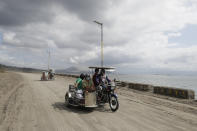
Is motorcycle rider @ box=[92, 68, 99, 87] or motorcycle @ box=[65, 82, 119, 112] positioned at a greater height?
motorcycle rider @ box=[92, 68, 99, 87]

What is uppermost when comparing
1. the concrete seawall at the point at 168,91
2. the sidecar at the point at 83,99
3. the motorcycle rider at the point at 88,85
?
the motorcycle rider at the point at 88,85

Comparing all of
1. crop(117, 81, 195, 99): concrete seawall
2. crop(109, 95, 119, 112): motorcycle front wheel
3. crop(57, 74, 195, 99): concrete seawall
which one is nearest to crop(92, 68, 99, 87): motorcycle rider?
crop(109, 95, 119, 112): motorcycle front wheel

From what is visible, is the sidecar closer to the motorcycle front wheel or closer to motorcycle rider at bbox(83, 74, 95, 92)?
motorcycle rider at bbox(83, 74, 95, 92)

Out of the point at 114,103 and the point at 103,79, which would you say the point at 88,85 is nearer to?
the point at 103,79

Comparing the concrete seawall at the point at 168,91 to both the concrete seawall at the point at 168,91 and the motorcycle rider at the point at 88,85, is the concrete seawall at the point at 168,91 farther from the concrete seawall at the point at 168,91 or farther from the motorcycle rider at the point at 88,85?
the motorcycle rider at the point at 88,85

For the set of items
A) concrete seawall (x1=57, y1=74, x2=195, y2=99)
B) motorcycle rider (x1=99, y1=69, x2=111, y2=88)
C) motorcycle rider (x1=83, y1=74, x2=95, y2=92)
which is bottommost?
concrete seawall (x1=57, y1=74, x2=195, y2=99)

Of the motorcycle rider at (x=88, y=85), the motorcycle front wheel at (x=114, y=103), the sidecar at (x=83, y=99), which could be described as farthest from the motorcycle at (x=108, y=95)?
the sidecar at (x=83, y=99)

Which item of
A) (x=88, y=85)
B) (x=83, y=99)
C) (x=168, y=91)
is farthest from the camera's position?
(x=168, y=91)

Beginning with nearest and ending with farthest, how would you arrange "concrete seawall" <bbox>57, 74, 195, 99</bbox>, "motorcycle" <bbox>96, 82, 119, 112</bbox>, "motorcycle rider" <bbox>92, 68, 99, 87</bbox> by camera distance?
1. "motorcycle" <bbox>96, 82, 119, 112</bbox>
2. "motorcycle rider" <bbox>92, 68, 99, 87</bbox>
3. "concrete seawall" <bbox>57, 74, 195, 99</bbox>

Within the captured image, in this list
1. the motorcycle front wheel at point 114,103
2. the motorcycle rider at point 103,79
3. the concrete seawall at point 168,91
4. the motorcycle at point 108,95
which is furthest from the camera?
the concrete seawall at point 168,91

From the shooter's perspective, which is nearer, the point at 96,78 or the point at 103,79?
the point at 103,79

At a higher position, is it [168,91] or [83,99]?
[83,99]

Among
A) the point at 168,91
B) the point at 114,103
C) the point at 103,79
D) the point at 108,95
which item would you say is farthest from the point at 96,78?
the point at 168,91

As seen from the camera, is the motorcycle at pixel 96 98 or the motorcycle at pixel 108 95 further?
the motorcycle at pixel 108 95
